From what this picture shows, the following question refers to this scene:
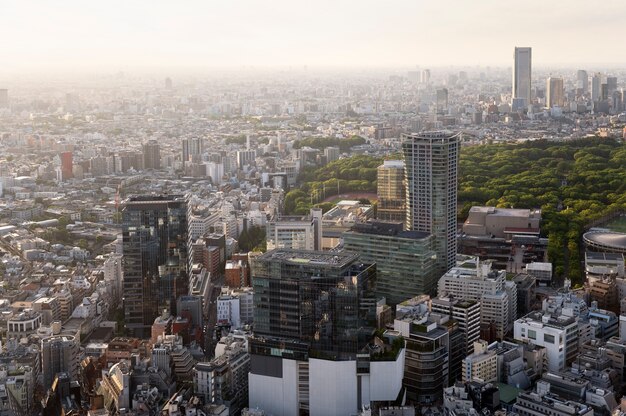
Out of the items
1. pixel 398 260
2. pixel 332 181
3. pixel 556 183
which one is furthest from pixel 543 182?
pixel 398 260

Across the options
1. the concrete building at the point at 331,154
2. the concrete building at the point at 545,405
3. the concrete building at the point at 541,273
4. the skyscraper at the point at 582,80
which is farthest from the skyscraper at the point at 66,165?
the skyscraper at the point at 582,80

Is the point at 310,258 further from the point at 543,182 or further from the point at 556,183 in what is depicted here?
the point at 556,183

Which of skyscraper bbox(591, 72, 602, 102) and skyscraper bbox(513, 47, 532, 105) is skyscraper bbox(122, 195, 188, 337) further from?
skyscraper bbox(591, 72, 602, 102)

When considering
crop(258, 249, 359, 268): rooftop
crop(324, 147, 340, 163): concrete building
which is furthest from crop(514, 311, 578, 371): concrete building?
crop(324, 147, 340, 163): concrete building

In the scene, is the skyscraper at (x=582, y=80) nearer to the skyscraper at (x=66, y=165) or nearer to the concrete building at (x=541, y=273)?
the skyscraper at (x=66, y=165)

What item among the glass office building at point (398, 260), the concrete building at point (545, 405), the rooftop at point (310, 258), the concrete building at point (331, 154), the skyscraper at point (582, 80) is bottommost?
Answer: the concrete building at point (545, 405)

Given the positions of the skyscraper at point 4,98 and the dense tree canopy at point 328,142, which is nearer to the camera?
the skyscraper at point 4,98

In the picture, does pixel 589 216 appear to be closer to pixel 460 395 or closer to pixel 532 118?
pixel 460 395
